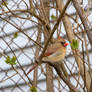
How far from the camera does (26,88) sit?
281 centimetres

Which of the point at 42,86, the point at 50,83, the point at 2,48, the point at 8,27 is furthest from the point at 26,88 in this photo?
the point at 50,83

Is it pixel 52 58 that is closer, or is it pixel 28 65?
pixel 52 58

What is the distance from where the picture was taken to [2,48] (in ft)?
9.10

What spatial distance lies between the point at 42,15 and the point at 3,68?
1508mm

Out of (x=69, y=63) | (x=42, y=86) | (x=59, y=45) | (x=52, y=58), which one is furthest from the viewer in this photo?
(x=42, y=86)

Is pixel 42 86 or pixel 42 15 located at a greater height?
pixel 42 86

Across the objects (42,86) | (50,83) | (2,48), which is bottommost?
(50,83)

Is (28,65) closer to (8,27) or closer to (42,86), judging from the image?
(42,86)

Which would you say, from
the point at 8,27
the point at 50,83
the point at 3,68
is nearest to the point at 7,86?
the point at 3,68

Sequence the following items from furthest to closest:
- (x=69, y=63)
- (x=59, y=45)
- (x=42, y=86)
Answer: (x=42, y=86), (x=69, y=63), (x=59, y=45)

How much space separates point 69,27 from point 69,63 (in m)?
1.00

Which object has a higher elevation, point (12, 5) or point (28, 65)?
point (12, 5)

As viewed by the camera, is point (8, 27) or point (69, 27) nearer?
point (69, 27)

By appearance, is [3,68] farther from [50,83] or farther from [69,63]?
[50,83]
